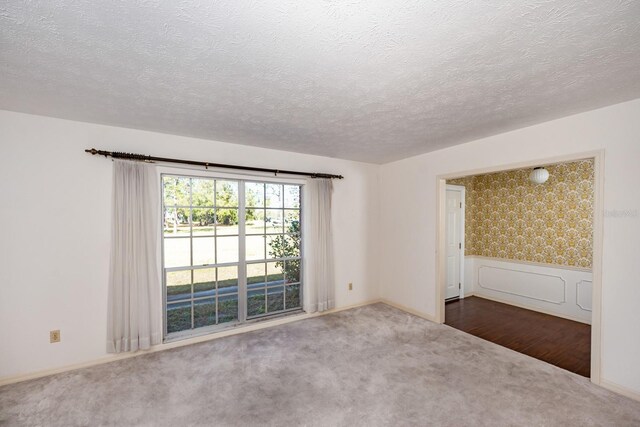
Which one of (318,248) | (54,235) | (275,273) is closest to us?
(54,235)

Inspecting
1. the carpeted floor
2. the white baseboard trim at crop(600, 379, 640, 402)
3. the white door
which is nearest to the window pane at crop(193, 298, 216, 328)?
the carpeted floor

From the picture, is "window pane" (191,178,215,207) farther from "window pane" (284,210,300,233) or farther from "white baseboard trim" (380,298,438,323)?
"white baseboard trim" (380,298,438,323)

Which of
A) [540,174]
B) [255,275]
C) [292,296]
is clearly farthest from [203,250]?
[540,174]

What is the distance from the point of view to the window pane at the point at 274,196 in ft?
13.4

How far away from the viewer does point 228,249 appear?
12.3 feet

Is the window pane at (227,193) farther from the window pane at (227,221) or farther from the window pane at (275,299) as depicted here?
the window pane at (275,299)

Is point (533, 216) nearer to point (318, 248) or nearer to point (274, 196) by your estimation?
point (318, 248)

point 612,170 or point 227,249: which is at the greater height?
point 612,170

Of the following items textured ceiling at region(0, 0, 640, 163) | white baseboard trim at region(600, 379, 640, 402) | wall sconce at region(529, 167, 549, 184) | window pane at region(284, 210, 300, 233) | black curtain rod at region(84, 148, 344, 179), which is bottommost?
white baseboard trim at region(600, 379, 640, 402)

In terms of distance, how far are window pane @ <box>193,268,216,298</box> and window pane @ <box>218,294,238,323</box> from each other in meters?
0.21

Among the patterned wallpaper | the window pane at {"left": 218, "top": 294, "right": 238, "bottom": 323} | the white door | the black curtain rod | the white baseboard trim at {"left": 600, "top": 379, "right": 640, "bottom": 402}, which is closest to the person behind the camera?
the white baseboard trim at {"left": 600, "top": 379, "right": 640, "bottom": 402}

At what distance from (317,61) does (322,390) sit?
2684mm

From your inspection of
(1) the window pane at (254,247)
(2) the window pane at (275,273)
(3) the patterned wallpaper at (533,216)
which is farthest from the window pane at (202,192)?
(3) the patterned wallpaper at (533,216)

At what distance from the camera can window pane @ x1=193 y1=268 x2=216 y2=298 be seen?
3.53 metres
